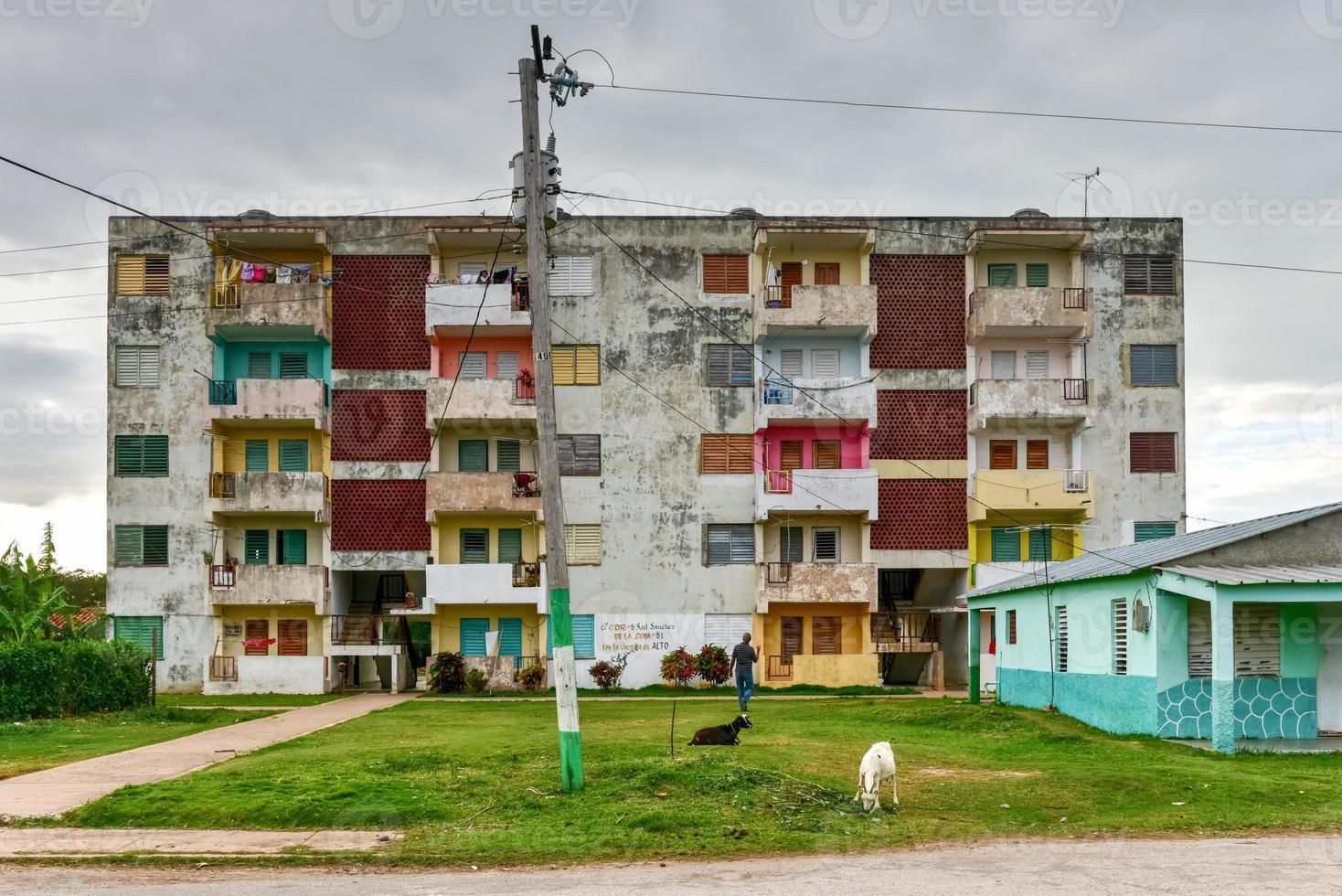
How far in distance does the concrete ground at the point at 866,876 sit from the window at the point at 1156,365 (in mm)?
34012

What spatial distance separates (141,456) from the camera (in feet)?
141

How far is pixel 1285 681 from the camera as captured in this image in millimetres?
20125

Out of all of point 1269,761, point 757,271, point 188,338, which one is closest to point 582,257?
point 757,271

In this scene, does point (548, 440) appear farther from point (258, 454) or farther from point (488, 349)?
point (258, 454)

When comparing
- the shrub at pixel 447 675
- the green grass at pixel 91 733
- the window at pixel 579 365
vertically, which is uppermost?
the window at pixel 579 365

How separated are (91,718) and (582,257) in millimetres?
22400

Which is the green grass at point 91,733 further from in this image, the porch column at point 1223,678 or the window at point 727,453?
the window at point 727,453

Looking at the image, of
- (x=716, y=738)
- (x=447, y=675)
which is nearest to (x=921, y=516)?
(x=447, y=675)

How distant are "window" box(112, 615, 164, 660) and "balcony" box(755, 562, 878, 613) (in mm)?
20193

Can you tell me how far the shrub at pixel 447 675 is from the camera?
1570 inches

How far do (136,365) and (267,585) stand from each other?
9.10 metres

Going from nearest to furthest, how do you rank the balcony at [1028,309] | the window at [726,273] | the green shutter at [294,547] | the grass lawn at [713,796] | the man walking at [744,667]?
the grass lawn at [713,796] < the man walking at [744,667] < the balcony at [1028,309] < the green shutter at [294,547] < the window at [726,273]

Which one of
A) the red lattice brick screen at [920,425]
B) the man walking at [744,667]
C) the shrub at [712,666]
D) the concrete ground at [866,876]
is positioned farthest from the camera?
the red lattice brick screen at [920,425]

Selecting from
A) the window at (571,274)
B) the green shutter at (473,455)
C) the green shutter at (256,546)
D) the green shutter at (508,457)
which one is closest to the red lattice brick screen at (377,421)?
the green shutter at (473,455)
